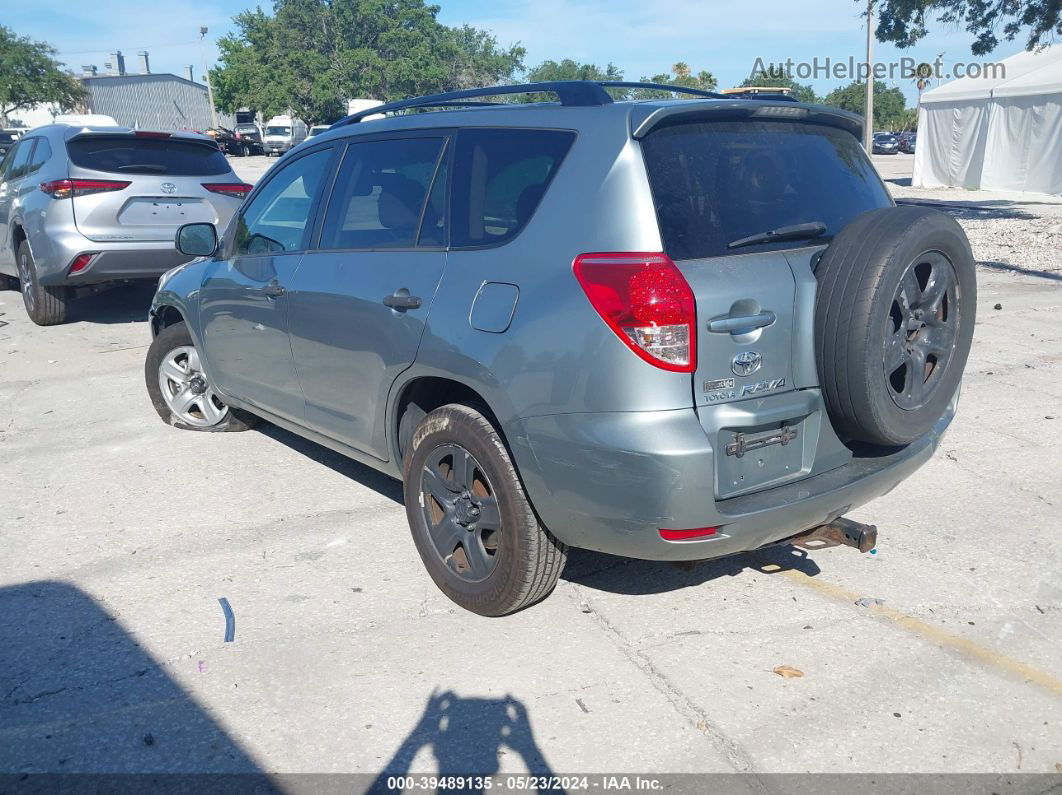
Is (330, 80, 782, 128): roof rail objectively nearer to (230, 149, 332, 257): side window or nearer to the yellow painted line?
(230, 149, 332, 257): side window

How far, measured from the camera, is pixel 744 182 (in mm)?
3217

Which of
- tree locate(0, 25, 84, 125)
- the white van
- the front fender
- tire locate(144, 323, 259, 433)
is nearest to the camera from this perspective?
the front fender

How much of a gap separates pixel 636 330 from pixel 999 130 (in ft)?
92.1

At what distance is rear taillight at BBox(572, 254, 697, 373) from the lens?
285 cm

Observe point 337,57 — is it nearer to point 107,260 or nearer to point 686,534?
point 107,260

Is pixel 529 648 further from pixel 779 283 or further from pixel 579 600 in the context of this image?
pixel 779 283

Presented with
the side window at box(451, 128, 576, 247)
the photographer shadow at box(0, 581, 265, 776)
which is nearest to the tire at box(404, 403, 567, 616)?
the side window at box(451, 128, 576, 247)

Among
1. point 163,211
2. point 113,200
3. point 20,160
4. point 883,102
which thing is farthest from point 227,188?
point 883,102

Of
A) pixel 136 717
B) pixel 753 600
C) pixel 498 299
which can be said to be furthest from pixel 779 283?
pixel 136 717

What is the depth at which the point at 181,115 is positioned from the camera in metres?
94.1

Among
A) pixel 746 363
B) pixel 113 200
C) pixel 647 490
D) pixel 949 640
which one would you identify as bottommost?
pixel 949 640

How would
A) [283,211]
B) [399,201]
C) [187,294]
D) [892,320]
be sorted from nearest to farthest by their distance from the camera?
[892,320] → [399,201] → [283,211] → [187,294]

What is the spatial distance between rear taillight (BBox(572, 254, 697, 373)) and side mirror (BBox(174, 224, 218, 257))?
307 centimetres

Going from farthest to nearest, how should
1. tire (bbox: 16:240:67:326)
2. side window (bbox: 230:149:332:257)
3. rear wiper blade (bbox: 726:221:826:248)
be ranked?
tire (bbox: 16:240:67:326), side window (bbox: 230:149:332:257), rear wiper blade (bbox: 726:221:826:248)
